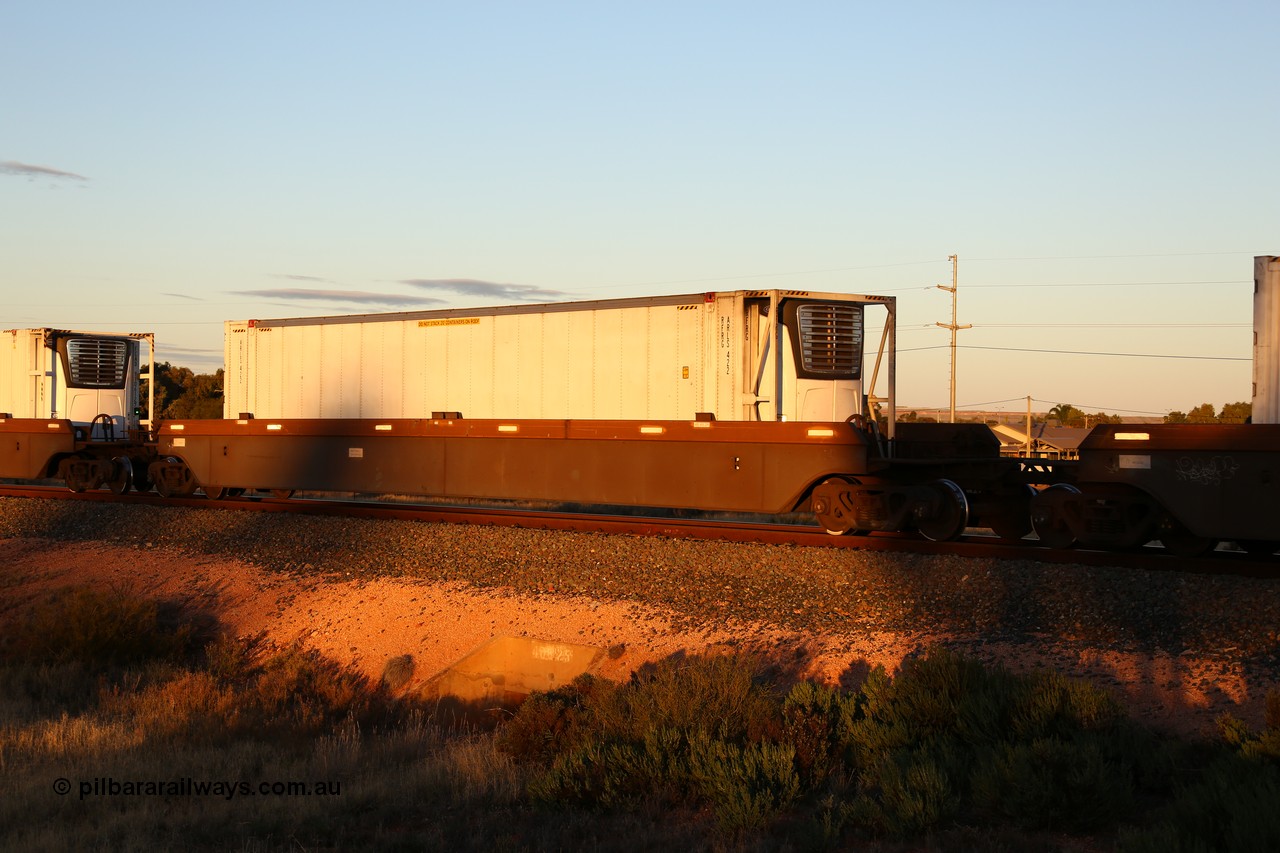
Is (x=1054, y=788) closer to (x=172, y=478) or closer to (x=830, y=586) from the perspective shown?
(x=830, y=586)

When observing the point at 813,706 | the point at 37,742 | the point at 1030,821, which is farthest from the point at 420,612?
the point at 1030,821

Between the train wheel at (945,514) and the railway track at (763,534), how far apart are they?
0.35 meters

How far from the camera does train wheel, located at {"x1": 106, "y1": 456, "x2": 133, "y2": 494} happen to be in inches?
939

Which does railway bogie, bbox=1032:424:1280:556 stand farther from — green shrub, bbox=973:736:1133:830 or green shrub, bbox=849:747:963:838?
green shrub, bbox=849:747:963:838

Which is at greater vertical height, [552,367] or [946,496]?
[552,367]

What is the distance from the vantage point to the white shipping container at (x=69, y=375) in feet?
82.0

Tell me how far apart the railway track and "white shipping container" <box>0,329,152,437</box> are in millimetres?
2566

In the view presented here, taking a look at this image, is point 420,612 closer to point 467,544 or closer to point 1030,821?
point 467,544

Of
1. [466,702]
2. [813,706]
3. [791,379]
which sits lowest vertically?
[466,702]

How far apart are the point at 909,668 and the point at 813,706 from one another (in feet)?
3.74

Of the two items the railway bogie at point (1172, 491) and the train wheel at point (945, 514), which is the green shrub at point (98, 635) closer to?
the train wheel at point (945, 514)

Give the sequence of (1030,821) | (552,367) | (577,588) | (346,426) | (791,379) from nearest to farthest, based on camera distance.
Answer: (1030,821), (577,588), (791,379), (552,367), (346,426)

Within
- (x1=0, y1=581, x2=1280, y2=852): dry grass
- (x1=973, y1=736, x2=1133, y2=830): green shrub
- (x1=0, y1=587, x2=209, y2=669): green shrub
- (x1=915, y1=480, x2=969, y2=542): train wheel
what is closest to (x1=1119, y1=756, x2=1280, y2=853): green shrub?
(x1=0, y1=581, x2=1280, y2=852): dry grass

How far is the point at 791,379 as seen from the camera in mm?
16984
